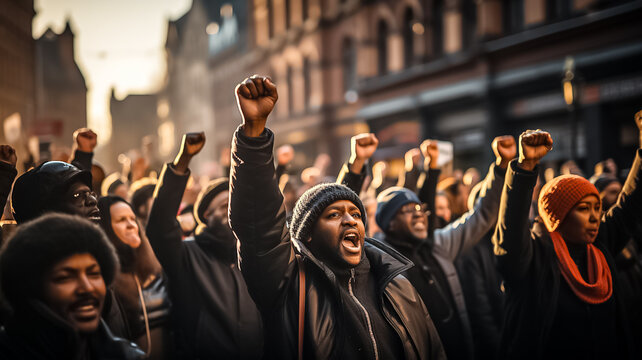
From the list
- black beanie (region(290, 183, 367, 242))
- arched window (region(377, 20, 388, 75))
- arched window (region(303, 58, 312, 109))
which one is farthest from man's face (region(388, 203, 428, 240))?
arched window (region(303, 58, 312, 109))

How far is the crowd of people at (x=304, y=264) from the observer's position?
2.20 m

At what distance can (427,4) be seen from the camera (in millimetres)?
19188

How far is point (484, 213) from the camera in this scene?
15.4 ft

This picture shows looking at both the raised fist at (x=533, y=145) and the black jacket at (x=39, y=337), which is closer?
the black jacket at (x=39, y=337)

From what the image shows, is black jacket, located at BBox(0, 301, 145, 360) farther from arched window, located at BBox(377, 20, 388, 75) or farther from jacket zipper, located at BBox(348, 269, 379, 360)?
arched window, located at BBox(377, 20, 388, 75)

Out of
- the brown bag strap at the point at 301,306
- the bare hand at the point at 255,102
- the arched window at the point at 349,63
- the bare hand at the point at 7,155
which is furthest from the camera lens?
the arched window at the point at 349,63

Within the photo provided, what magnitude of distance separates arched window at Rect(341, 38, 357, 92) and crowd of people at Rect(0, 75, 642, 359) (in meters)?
19.1

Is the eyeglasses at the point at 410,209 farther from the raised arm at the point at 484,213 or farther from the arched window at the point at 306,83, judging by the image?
the arched window at the point at 306,83

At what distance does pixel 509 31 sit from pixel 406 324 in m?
15.5

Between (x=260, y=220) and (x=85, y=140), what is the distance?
241 cm

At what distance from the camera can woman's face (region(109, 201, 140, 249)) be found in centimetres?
383

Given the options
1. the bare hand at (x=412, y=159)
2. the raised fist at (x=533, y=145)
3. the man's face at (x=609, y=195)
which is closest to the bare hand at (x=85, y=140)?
the bare hand at (x=412, y=159)

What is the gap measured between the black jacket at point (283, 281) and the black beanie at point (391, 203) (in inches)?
63.4

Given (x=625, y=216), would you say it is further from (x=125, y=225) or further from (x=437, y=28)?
(x=437, y=28)
